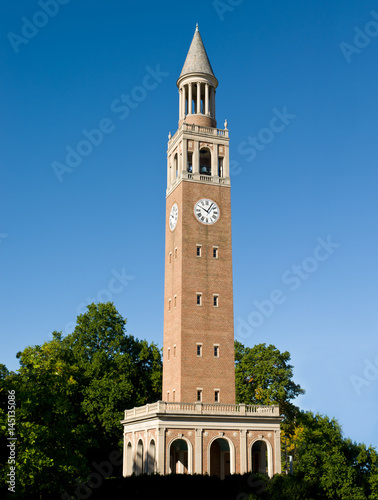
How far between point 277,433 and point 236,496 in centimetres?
2055

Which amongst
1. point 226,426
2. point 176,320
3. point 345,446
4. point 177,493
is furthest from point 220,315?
point 177,493

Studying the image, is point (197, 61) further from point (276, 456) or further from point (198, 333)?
point (276, 456)

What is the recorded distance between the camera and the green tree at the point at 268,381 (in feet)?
250

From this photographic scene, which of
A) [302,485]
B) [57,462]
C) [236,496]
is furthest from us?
[57,462]

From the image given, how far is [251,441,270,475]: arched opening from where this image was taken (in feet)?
187

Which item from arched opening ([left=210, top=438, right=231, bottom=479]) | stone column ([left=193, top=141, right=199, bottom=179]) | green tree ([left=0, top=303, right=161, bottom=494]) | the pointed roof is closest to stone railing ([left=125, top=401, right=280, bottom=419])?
arched opening ([left=210, top=438, right=231, bottom=479])

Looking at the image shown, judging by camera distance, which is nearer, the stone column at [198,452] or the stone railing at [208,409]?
the stone column at [198,452]

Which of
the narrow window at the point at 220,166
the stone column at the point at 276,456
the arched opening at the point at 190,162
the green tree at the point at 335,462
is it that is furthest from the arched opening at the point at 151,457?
the narrow window at the point at 220,166

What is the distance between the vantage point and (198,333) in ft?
195

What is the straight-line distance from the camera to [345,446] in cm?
5644

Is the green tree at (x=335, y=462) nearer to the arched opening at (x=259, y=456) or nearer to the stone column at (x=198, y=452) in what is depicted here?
the arched opening at (x=259, y=456)

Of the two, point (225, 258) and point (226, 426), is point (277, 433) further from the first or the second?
point (225, 258)

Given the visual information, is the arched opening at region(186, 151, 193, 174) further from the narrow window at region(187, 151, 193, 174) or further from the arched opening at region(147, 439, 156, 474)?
the arched opening at region(147, 439, 156, 474)

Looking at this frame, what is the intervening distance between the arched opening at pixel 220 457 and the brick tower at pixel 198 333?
0.30 ft
